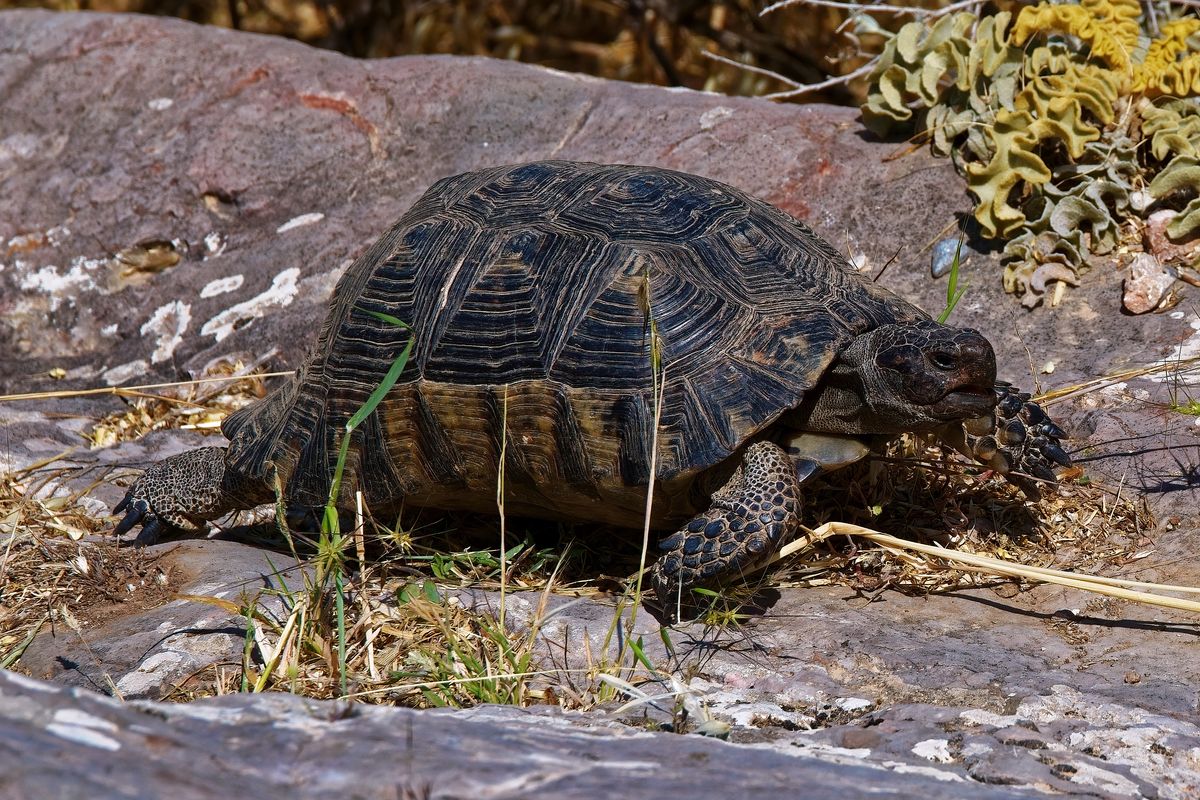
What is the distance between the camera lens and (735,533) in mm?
3111

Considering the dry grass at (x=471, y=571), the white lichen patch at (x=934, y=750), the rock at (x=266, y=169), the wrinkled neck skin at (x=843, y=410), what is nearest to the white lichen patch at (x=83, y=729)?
the dry grass at (x=471, y=571)

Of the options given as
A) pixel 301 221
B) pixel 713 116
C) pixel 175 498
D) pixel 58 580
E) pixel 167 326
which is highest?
pixel 713 116

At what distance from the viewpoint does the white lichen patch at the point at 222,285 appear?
5527mm

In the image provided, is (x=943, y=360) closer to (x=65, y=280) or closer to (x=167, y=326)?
(x=167, y=326)

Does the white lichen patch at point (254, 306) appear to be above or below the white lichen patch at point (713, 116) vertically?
below

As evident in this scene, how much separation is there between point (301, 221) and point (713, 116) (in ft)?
6.80

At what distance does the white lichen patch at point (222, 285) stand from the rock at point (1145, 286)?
12.8 ft

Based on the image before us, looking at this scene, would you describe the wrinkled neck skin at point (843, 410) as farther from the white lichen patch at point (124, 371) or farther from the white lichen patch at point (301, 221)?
the white lichen patch at point (124, 371)

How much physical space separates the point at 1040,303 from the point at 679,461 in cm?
214

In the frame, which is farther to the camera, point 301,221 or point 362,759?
point 301,221

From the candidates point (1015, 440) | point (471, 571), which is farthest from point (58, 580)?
point (1015, 440)

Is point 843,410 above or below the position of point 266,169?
below

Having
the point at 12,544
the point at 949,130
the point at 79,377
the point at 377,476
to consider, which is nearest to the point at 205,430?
the point at 79,377

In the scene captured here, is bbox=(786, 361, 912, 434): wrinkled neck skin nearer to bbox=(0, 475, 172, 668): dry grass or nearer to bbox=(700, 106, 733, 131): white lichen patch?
bbox=(0, 475, 172, 668): dry grass
